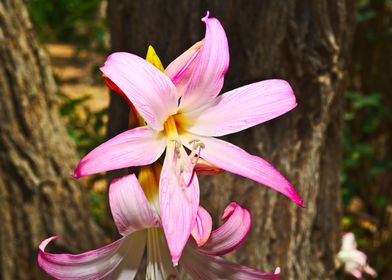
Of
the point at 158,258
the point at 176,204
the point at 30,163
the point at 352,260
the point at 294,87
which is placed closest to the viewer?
the point at 176,204

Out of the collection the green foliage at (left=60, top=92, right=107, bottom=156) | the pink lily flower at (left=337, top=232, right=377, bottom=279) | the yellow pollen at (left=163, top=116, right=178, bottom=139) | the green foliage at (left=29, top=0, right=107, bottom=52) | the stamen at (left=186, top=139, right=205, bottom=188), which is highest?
the green foliage at (left=29, top=0, right=107, bottom=52)

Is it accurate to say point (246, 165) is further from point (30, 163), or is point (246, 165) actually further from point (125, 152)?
point (30, 163)

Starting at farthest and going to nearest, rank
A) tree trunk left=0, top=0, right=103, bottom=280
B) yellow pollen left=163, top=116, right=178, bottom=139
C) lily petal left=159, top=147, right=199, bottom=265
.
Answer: tree trunk left=0, top=0, right=103, bottom=280, yellow pollen left=163, top=116, right=178, bottom=139, lily petal left=159, top=147, right=199, bottom=265

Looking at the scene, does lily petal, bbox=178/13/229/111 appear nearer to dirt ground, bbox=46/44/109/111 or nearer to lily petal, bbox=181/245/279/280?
lily petal, bbox=181/245/279/280

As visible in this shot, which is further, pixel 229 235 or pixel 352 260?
pixel 352 260

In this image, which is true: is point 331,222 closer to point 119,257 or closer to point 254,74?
point 254,74

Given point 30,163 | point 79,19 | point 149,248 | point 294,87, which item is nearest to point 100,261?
point 149,248

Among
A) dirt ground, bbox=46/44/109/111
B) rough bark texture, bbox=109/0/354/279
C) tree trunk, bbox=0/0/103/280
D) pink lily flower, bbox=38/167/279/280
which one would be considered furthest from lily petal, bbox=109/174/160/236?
dirt ground, bbox=46/44/109/111
